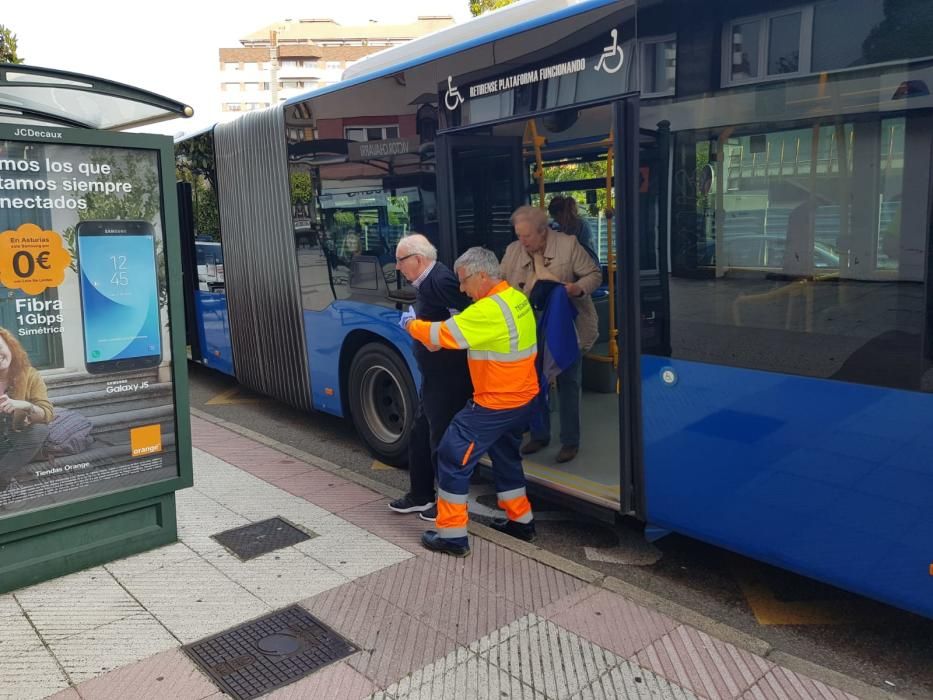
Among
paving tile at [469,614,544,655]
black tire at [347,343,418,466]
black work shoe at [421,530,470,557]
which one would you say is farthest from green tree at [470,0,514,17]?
paving tile at [469,614,544,655]

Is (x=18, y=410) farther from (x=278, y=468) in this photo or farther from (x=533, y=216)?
(x=533, y=216)

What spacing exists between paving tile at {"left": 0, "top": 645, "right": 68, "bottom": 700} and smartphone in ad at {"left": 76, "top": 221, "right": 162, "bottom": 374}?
1.40m

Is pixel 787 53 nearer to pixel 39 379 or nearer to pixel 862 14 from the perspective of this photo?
pixel 862 14

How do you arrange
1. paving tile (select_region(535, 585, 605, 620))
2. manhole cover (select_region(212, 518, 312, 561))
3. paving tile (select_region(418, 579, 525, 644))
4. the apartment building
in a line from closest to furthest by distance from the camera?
1. paving tile (select_region(418, 579, 525, 644))
2. paving tile (select_region(535, 585, 605, 620))
3. manhole cover (select_region(212, 518, 312, 561))
4. the apartment building

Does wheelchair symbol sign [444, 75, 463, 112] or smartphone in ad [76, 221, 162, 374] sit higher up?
wheelchair symbol sign [444, 75, 463, 112]

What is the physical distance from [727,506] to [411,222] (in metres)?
2.82

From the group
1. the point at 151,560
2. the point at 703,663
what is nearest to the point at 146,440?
the point at 151,560

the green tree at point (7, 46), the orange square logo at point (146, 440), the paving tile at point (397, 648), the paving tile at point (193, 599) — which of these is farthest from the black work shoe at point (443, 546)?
the green tree at point (7, 46)

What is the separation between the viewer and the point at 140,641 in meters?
3.70

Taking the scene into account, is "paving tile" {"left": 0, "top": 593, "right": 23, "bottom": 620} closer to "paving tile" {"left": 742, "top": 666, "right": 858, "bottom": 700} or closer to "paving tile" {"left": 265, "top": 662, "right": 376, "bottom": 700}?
"paving tile" {"left": 265, "top": 662, "right": 376, "bottom": 700}

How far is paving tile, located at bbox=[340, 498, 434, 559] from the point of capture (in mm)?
4789

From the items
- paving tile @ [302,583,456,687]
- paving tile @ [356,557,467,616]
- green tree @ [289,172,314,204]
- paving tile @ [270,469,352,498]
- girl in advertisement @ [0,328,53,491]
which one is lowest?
paving tile @ [302,583,456,687]

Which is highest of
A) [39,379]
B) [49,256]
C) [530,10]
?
[530,10]

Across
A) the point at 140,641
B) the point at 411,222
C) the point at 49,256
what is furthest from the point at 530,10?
the point at 140,641
